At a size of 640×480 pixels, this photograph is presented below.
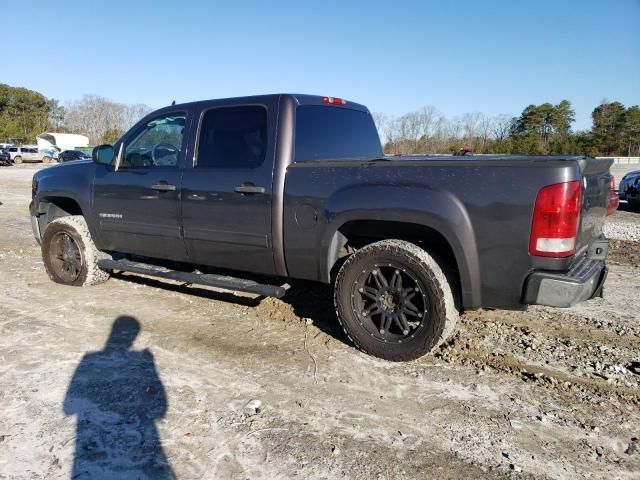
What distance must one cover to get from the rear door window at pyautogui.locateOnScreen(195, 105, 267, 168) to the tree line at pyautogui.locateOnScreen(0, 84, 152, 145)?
2980 inches

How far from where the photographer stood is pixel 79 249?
Answer: 554cm

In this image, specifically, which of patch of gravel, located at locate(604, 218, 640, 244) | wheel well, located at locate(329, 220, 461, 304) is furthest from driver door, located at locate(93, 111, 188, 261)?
patch of gravel, located at locate(604, 218, 640, 244)

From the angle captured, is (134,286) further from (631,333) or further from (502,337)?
(631,333)

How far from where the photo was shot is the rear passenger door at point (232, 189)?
4105mm

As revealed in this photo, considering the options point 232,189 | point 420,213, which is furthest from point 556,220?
point 232,189

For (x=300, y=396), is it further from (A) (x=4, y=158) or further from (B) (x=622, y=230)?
(A) (x=4, y=158)

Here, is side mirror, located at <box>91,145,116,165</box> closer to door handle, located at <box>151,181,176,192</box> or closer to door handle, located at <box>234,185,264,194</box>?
door handle, located at <box>151,181,176,192</box>

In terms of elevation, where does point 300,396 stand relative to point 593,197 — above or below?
below

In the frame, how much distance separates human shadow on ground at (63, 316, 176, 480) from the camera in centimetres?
247

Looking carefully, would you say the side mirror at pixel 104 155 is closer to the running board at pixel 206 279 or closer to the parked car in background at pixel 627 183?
the running board at pixel 206 279

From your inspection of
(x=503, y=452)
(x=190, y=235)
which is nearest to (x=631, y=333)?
(x=503, y=452)

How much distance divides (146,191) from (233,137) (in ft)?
3.61

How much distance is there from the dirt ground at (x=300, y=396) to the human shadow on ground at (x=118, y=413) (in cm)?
1

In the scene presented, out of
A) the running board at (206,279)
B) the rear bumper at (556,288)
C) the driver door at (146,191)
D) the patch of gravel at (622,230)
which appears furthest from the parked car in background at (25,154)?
the rear bumper at (556,288)
